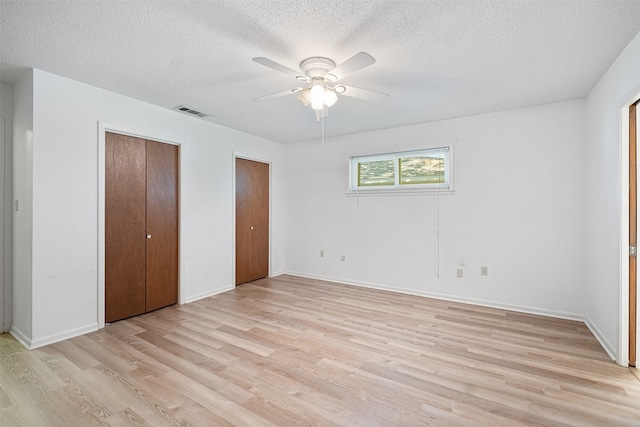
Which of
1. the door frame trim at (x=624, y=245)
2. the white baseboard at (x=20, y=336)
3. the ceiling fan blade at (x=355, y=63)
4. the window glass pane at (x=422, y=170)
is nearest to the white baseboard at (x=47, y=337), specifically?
the white baseboard at (x=20, y=336)

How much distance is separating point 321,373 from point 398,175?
10.1 ft

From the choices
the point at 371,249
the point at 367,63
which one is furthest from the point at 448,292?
the point at 367,63

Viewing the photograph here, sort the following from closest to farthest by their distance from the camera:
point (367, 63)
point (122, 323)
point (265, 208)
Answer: point (367, 63) < point (122, 323) < point (265, 208)

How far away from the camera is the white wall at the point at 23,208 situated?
2623 millimetres

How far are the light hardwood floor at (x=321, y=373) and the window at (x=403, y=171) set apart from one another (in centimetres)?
183

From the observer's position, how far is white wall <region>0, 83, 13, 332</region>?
9.46 feet

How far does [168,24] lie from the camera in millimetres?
1951

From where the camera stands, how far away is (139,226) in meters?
3.41

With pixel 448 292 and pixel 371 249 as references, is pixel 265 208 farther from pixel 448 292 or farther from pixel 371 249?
pixel 448 292

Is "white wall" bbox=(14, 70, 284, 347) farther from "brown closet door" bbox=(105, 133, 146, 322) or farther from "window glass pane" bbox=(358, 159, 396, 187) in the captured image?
"window glass pane" bbox=(358, 159, 396, 187)

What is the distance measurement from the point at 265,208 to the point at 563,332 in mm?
4304

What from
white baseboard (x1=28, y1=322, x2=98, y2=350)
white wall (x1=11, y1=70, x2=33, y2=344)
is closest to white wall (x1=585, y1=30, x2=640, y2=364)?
white baseboard (x1=28, y1=322, x2=98, y2=350)

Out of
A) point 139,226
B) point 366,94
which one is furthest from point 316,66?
point 139,226

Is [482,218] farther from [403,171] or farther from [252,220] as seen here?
[252,220]
